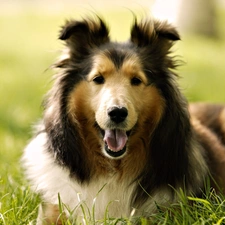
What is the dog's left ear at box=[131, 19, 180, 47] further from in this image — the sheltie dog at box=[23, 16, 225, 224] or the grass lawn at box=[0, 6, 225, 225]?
the grass lawn at box=[0, 6, 225, 225]

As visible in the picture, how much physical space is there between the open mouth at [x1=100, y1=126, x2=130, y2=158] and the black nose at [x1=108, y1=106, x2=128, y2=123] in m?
0.17

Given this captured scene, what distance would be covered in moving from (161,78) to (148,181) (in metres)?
0.79

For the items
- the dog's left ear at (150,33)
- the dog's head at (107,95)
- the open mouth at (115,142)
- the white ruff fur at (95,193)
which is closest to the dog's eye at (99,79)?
the dog's head at (107,95)

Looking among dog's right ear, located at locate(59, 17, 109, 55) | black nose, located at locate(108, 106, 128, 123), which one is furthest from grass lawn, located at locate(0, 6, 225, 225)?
black nose, located at locate(108, 106, 128, 123)

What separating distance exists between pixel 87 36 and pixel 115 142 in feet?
2.90

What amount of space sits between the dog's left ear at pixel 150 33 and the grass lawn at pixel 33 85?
0.45m

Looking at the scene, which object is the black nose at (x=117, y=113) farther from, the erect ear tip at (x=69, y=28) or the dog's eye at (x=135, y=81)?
the erect ear tip at (x=69, y=28)

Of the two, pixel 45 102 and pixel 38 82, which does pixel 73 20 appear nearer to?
pixel 45 102

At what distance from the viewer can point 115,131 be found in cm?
434

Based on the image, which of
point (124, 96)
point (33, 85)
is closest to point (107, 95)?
point (124, 96)

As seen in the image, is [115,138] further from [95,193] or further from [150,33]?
[150,33]

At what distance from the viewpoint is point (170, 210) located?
421 centimetres

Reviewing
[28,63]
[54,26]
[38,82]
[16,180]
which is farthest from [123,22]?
[16,180]

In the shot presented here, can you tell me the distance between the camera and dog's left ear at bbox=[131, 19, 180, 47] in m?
4.58
